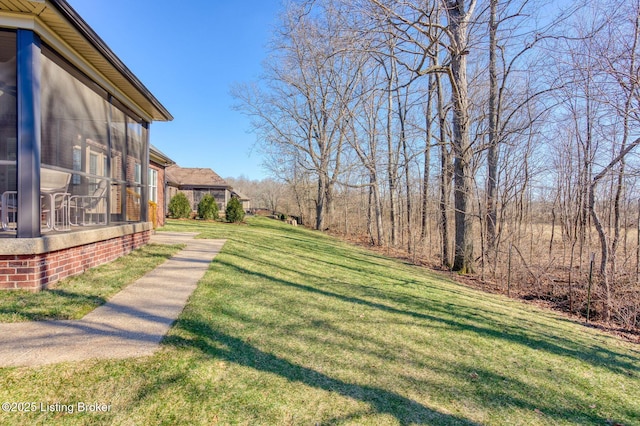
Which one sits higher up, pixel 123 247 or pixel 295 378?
pixel 123 247

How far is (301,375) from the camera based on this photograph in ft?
8.70

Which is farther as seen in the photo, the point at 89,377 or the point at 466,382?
the point at 466,382

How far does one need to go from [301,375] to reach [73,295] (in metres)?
2.91

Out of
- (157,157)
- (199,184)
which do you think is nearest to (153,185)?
(157,157)

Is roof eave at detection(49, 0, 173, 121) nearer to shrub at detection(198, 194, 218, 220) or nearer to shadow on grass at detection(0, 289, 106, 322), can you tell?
shadow on grass at detection(0, 289, 106, 322)

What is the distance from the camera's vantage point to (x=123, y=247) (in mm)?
5773

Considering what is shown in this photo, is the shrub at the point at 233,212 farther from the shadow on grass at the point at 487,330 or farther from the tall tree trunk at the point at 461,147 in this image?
the shadow on grass at the point at 487,330

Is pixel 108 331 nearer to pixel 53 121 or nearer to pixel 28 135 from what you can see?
pixel 28 135

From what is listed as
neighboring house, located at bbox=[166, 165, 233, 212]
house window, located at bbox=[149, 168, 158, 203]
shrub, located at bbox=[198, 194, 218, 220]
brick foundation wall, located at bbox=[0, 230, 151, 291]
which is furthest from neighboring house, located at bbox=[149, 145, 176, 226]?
neighboring house, located at bbox=[166, 165, 233, 212]

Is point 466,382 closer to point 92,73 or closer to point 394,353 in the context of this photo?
point 394,353

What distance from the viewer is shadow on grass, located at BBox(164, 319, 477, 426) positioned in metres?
2.32

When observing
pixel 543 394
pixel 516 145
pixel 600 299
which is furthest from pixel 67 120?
pixel 600 299

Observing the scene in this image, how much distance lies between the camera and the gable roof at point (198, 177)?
1081 inches

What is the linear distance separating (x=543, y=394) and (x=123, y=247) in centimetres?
635
